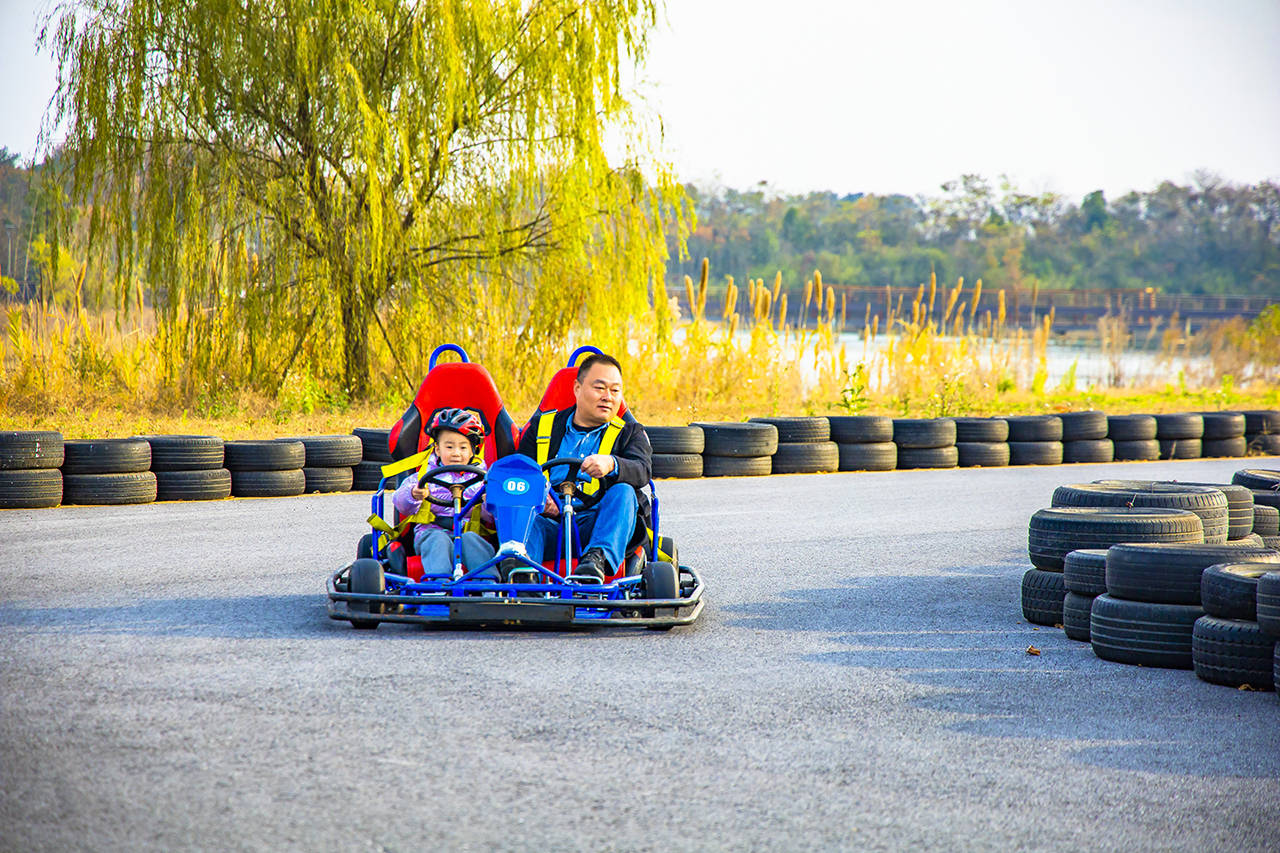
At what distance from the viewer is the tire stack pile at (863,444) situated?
12.5 m

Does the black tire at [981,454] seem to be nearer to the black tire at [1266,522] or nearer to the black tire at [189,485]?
the black tire at [1266,522]

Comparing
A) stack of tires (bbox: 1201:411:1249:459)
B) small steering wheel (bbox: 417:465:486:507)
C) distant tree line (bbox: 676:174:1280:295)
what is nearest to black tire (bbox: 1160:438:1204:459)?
stack of tires (bbox: 1201:411:1249:459)

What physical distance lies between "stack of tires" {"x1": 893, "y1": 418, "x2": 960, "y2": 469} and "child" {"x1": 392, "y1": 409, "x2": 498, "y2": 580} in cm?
762

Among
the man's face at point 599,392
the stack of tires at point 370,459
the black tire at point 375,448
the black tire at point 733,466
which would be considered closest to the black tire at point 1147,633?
the man's face at point 599,392

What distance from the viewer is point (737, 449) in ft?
39.2

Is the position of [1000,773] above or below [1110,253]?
below

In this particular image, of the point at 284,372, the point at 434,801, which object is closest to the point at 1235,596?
the point at 434,801

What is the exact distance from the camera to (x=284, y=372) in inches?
570

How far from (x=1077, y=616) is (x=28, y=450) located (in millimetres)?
7486

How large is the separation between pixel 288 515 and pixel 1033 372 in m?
12.9

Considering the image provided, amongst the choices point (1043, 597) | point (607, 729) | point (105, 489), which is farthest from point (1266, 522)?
point (105, 489)

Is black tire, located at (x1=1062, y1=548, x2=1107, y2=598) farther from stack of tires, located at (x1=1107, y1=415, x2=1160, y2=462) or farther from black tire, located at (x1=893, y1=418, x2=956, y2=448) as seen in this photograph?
stack of tires, located at (x1=1107, y1=415, x2=1160, y2=462)

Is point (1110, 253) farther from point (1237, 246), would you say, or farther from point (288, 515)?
point (288, 515)

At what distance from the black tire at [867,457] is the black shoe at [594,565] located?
7.37 m
